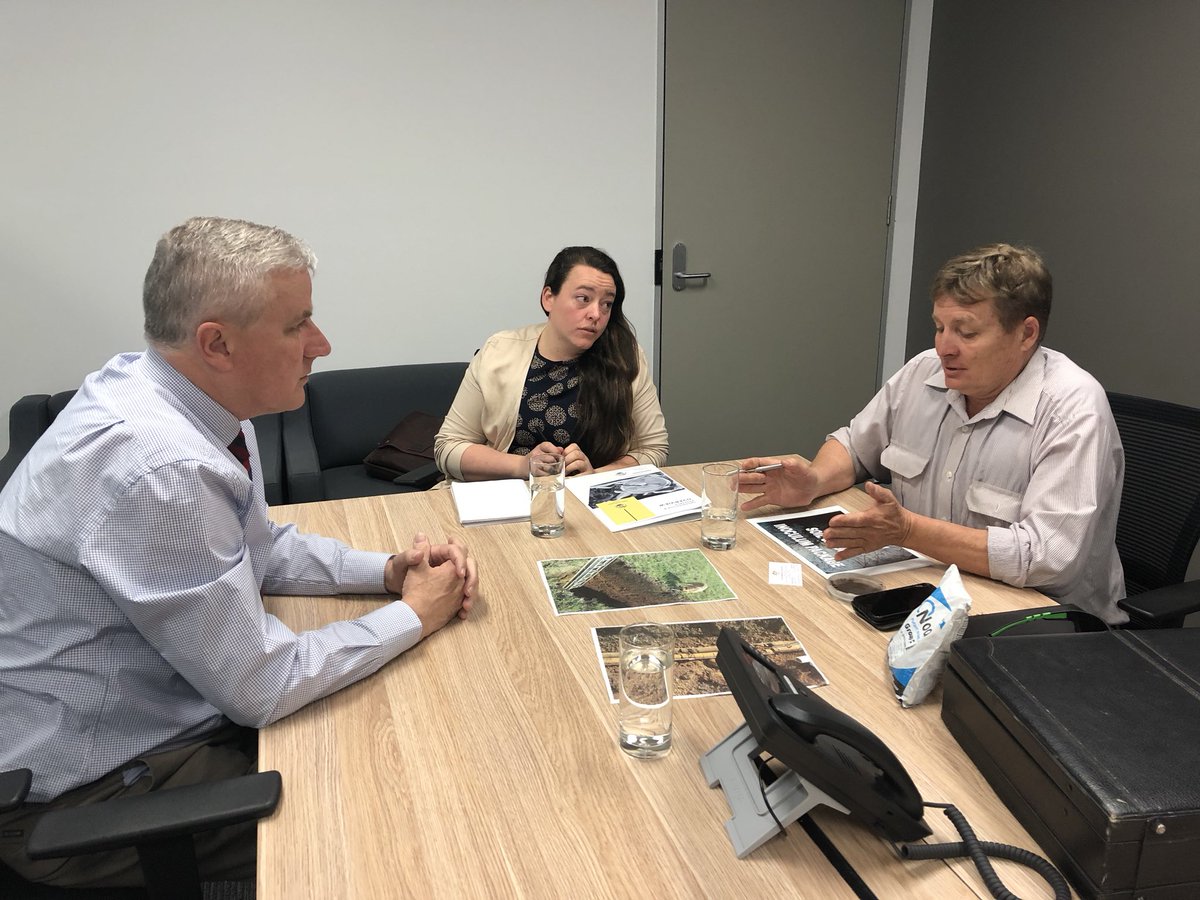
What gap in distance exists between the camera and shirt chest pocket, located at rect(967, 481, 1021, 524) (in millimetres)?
1795

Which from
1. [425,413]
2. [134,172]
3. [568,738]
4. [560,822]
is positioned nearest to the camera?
[560,822]

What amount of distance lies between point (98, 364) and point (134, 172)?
754 mm

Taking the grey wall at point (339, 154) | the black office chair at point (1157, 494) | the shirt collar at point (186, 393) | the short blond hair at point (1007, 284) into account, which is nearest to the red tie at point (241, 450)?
the shirt collar at point (186, 393)

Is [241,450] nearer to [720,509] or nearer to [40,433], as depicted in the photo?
[720,509]

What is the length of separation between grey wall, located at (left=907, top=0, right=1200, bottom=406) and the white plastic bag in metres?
2.34

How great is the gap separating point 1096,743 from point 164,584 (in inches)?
46.4

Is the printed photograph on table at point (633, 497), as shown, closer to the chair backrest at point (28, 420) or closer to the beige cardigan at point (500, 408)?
the beige cardigan at point (500, 408)

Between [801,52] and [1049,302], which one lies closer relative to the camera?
[1049,302]

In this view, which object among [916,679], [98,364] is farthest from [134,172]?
[916,679]

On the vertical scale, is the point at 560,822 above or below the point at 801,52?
Result: below

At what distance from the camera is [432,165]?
11.8 ft

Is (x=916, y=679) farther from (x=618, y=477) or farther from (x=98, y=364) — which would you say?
(x=98, y=364)

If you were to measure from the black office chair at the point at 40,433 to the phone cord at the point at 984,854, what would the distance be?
95.6 inches

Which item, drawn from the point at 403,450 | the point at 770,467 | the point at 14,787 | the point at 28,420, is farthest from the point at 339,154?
the point at 14,787
